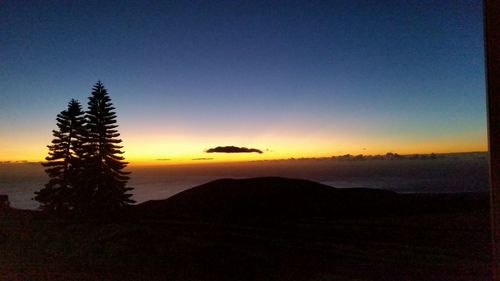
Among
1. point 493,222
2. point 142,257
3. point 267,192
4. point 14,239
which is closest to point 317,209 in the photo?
point 267,192

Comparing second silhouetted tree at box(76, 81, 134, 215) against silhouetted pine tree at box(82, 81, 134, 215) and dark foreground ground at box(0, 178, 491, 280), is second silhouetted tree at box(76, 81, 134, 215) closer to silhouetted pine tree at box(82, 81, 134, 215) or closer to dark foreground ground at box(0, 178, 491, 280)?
silhouetted pine tree at box(82, 81, 134, 215)

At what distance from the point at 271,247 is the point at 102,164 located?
2333cm

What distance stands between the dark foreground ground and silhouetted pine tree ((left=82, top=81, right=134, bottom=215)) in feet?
32.0

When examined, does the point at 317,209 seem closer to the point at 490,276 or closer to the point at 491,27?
the point at 490,276

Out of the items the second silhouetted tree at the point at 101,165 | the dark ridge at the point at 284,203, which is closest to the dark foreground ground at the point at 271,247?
the dark ridge at the point at 284,203

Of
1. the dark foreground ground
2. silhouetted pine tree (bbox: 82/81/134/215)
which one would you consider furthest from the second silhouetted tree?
the dark foreground ground

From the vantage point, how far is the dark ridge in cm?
2116

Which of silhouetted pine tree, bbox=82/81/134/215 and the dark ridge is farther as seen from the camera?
silhouetted pine tree, bbox=82/81/134/215

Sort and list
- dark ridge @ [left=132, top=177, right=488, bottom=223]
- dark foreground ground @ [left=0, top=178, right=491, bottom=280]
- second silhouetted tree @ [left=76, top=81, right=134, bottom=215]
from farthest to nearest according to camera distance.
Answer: second silhouetted tree @ [left=76, top=81, right=134, bottom=215] → dark ridge @ [left=132, top=177, right=488, bottom=223] → dark foreground ground @ [left=0, top=178, right=491, bottom=280]

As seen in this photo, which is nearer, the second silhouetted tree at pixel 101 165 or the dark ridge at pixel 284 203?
the dark ridge at pixel 284 203

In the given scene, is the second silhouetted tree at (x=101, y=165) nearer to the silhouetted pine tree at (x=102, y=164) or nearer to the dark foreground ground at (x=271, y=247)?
the silhouetted pine tree at (x=102, y=164)

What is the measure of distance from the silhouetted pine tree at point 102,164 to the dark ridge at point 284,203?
553 cm

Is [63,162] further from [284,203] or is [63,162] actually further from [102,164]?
[284,203]

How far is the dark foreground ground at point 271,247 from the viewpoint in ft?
29.4
